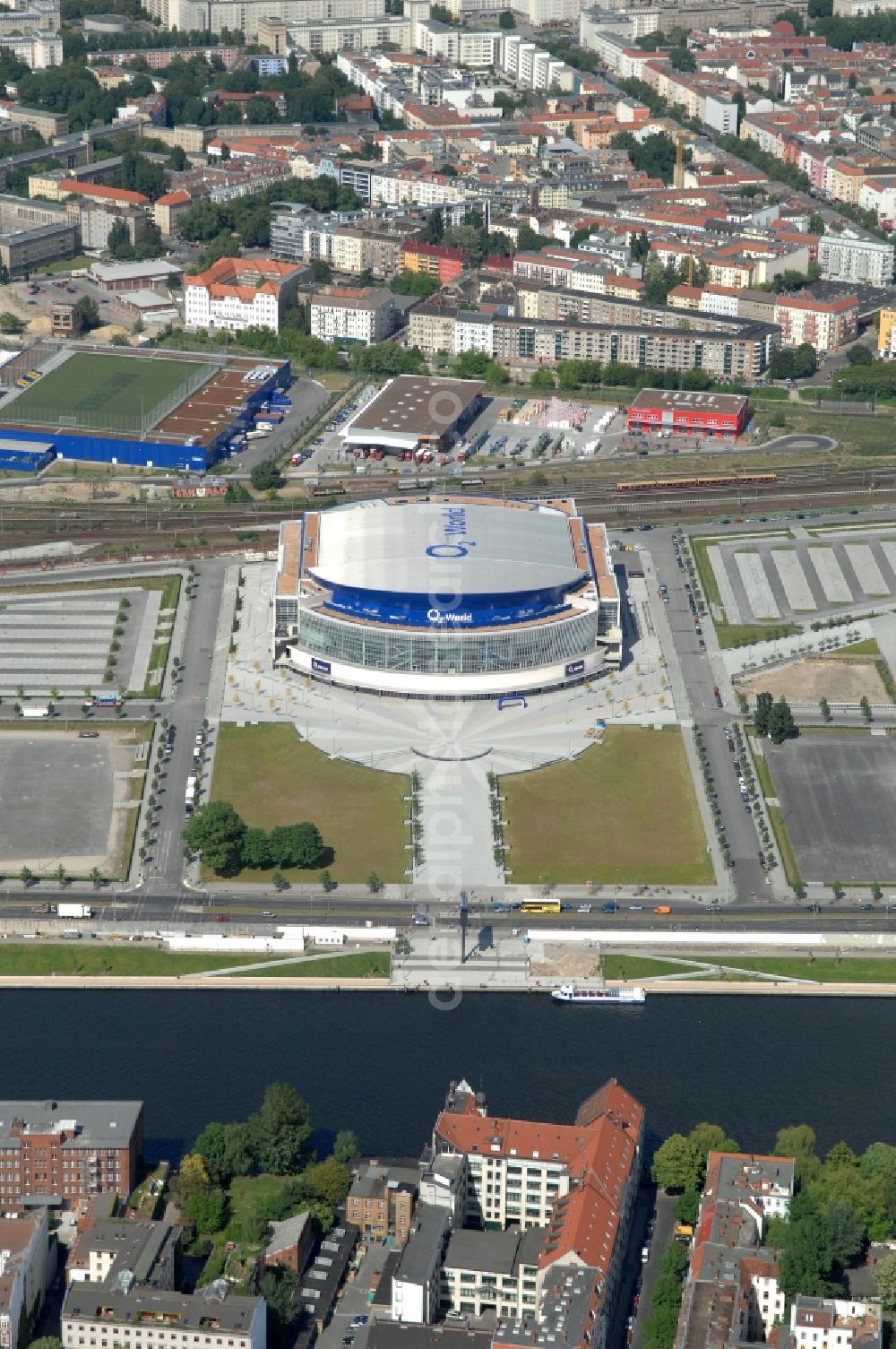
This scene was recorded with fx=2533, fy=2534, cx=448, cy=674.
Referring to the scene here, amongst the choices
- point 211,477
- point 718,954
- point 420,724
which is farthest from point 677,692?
point 211,477

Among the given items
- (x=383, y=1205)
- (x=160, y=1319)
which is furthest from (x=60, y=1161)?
(x=383, y=1205)

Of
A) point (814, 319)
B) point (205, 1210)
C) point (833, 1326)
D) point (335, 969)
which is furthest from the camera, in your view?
point (814, 319)

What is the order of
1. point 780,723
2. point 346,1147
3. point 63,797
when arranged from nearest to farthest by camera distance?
point 346,1147
point 63,797
point 780,723

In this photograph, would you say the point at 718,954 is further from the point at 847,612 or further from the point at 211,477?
the point at 211,477

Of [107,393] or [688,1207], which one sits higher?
[688,1207]

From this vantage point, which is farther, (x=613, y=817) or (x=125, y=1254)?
(x=613, y=817)

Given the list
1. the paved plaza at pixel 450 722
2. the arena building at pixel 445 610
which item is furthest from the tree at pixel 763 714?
the arena building at pixel 445 610

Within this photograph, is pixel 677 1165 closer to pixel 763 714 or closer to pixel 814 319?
pixel 763 714
